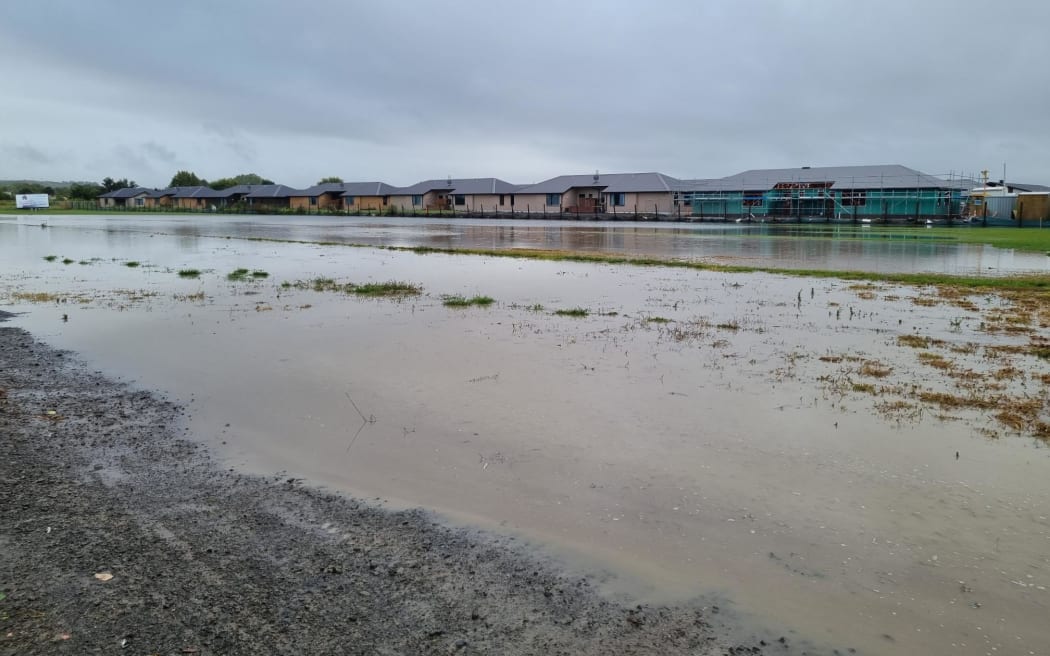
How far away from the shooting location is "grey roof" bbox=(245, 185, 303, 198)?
4311 inches

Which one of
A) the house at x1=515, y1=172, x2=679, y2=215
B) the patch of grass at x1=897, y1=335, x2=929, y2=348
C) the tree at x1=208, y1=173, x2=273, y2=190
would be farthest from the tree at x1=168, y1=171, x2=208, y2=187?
the patch of grass at x1=897, y1=335, x2=929, y2=348

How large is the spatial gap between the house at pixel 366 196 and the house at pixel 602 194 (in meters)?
22.4

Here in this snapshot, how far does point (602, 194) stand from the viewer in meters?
85.4

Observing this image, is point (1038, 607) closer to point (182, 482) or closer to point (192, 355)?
point (182, 482)

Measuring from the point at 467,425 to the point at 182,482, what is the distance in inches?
98.7

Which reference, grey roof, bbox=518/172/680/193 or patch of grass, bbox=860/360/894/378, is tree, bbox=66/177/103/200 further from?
patch of grass, bbox=860/360/894/378

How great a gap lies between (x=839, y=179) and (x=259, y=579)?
78.1 metres

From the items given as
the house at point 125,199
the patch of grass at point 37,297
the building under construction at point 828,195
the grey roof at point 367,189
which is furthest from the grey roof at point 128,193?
the patch of grass at point 37,297

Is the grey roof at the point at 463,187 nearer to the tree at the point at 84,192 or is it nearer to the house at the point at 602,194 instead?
the house at the point at 602,194

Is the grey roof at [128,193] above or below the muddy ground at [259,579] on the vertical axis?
above

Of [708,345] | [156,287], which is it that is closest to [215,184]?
[156,287]

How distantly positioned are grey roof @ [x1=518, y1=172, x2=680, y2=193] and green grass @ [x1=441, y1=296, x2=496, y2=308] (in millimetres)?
68779

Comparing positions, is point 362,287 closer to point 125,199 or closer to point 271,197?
point 271,197

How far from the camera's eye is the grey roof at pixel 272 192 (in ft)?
359
